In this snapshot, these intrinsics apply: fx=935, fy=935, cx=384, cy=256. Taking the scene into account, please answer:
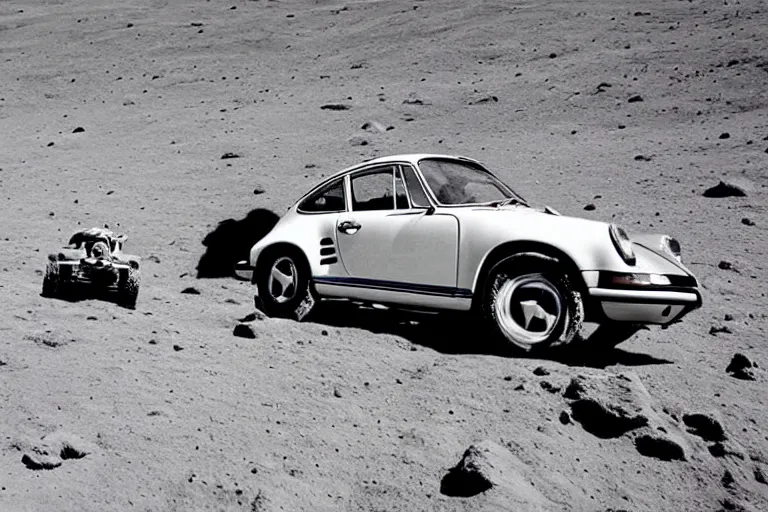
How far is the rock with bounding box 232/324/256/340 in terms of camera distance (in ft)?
20.3

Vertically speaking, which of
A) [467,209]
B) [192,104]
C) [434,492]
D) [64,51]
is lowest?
[434,492]

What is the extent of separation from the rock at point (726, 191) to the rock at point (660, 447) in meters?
6.78

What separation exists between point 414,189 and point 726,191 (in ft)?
18.0

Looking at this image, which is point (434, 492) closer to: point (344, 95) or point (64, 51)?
point (344, 95)

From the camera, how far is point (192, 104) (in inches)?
679

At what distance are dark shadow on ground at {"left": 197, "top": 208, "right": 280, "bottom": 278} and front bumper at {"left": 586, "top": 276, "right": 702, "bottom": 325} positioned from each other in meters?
4.16

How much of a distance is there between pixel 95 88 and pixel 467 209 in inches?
581

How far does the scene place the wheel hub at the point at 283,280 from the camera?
23.3ft

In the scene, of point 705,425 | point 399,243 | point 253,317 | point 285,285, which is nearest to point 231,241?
point 285,285

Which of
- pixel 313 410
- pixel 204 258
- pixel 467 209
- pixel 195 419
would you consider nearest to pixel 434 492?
→ pixel 313 410

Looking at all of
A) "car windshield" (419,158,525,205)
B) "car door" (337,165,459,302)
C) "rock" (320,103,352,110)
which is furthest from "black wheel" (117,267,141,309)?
"rock" (320,103,352,110)

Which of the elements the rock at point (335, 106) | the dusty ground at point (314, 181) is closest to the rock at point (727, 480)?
the dusty ground at point (314, 181)

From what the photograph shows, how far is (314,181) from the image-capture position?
11969 mm

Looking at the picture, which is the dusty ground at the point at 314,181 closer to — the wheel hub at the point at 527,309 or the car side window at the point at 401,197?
the wheel hub at the point at 527,309
